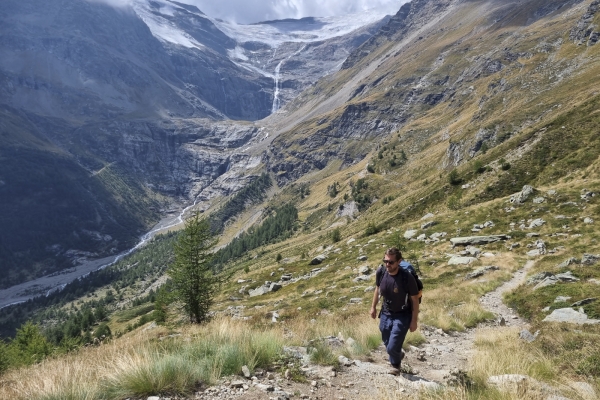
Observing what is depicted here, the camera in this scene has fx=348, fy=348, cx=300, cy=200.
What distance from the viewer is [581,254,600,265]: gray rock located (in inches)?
759

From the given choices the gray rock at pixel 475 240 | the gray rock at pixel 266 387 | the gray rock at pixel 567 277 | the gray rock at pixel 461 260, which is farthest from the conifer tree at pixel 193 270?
the gray rock at pixel 475 240

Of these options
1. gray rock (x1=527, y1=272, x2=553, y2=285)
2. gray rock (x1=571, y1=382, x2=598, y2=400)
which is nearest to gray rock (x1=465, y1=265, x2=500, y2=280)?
gray rock (x1=527, y1=272, x2=553, y2=285)

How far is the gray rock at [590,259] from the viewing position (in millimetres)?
19281

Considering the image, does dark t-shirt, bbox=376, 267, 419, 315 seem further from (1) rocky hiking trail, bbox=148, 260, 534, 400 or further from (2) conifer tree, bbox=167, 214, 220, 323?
(2) conifer tree, bbox=167, 214, 220, 323

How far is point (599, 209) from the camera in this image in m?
28.5

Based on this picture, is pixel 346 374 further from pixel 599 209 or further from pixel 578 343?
pixel 599 209

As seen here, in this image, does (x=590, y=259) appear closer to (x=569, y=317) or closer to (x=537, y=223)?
(x=569, y=317)

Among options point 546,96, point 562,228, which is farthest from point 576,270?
point 546,96

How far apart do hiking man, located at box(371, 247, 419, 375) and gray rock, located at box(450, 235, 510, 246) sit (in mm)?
25830

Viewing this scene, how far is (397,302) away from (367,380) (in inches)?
78.4

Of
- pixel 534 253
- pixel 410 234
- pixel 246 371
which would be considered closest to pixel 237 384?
pixel 246 371

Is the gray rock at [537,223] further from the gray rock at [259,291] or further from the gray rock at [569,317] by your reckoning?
the gray rock at [259,291]

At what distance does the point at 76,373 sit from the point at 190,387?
2.00m

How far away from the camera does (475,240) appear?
3169 cm
